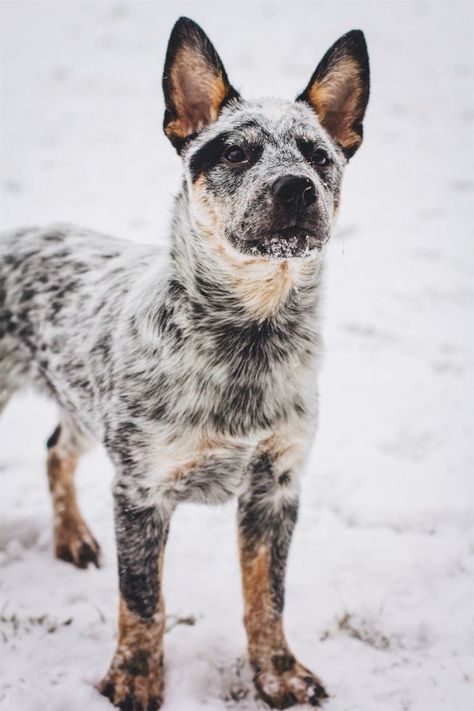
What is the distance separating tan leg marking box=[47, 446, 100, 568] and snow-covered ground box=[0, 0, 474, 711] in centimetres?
9

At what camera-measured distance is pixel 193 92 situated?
2.69 metres

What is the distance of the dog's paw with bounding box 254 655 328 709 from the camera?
2523 mm

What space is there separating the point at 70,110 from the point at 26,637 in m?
9.20

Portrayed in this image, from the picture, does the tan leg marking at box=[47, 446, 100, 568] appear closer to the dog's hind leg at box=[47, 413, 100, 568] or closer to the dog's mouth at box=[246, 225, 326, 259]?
the dog's hind leg at box=[47, 413, 100, 568]

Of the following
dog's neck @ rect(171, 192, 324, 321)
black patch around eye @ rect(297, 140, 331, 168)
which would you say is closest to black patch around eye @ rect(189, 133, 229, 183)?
dog's neck @ rect(171, 192, 324, 321)

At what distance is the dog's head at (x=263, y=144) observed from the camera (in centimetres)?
227

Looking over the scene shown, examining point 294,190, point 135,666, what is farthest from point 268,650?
point 294,190

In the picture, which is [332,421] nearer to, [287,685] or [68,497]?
[68,497]

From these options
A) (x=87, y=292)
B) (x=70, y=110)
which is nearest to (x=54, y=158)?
(x=70, y=110)

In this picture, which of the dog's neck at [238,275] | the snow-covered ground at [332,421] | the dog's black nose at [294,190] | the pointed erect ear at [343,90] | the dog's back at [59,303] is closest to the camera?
the dog's black nose at [294,190]

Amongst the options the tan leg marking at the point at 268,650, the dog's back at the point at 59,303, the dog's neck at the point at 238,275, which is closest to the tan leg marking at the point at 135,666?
the tan leg marking at the point at 268,650

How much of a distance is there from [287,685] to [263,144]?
7.08ft

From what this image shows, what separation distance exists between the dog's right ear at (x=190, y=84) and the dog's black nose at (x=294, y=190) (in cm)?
70

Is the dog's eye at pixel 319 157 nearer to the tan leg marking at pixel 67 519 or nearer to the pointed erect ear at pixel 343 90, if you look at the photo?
the pointed erect ear at pixel 343 90
